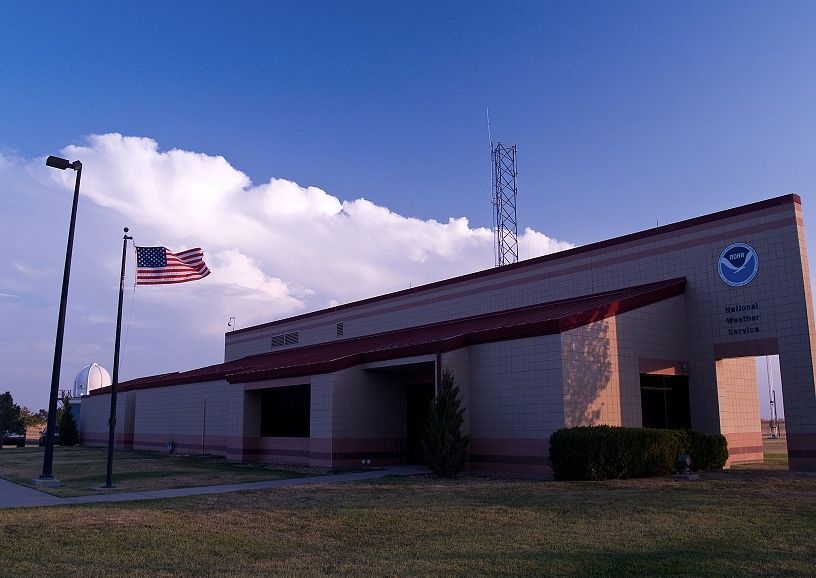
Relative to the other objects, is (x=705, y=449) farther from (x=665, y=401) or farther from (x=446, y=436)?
(x=446, y=436)

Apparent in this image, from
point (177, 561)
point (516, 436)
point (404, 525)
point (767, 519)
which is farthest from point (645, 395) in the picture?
point (177, 561)

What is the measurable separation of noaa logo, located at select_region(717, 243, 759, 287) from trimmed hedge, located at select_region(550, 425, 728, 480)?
19.9ft

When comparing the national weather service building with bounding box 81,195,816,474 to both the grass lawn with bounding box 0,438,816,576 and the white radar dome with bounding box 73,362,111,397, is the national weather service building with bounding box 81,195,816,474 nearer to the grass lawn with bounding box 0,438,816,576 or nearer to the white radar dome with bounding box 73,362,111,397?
the grass lawn with bounding box 0,438,816,576

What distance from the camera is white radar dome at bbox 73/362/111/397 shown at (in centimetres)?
6181

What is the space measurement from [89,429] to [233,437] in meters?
26.1

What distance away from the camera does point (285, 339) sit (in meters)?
44.5

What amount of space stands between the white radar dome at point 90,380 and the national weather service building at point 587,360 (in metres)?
35.0

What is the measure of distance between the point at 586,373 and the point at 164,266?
14079mm

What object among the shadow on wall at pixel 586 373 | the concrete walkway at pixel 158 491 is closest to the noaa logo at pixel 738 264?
the shadow on wall at pixel 586 373

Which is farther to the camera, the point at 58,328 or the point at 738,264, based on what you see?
the point at 738,264

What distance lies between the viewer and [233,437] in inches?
1242

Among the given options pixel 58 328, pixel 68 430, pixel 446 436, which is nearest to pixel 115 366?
pixel 58 328

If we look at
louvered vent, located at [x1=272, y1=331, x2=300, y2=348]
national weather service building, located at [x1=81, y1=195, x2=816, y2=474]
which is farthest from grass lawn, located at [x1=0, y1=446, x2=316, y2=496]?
louvered vent, located at [x1=272, y1=331, x2=300, y2=348]

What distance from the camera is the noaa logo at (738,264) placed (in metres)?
23.5
